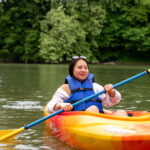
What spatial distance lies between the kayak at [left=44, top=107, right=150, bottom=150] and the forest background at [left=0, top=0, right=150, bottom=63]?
93.3ft

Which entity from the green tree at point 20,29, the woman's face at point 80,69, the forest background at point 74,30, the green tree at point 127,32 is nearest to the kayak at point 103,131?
the woman's face at point 80,69

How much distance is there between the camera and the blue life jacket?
195 inches

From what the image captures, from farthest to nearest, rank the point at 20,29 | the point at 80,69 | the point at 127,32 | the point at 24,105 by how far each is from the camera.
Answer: the point at 20,29, the point at 127,32, the point at 24,105, the point at 80,69

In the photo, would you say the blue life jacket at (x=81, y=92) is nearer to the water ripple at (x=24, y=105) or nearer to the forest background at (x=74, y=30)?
the water ripple at (x=24, y=105)

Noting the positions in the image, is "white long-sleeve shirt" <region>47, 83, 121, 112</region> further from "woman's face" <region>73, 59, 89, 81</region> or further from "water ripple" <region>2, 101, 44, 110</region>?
"water ripple" <region>2, 101, 44, 110</region>

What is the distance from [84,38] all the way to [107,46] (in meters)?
3.60

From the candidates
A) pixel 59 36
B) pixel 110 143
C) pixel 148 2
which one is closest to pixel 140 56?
pixel 148 2

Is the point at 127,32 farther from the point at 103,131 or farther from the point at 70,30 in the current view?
the point at 103,131

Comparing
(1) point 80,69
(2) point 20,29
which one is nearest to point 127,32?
(2) point 20,29

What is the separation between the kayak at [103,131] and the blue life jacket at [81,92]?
29 centimetres

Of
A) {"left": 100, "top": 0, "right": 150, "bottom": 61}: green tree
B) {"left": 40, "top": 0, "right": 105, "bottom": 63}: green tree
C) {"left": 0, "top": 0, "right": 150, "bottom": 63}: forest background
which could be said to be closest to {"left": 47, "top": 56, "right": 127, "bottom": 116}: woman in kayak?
{"left": 40, "top": 0, "right": 105, "bottom": 63}: green tree

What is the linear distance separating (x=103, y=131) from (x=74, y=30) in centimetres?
2993

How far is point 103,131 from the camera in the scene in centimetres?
398

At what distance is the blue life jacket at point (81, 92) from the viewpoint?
495cm
